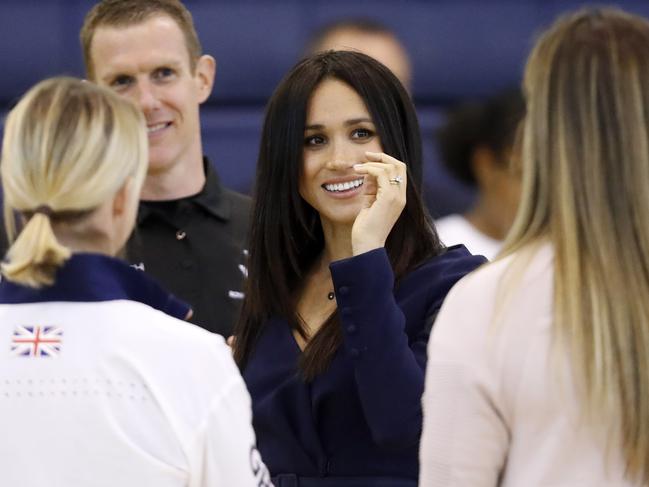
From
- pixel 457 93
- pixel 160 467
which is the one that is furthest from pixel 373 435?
pixel 457 93

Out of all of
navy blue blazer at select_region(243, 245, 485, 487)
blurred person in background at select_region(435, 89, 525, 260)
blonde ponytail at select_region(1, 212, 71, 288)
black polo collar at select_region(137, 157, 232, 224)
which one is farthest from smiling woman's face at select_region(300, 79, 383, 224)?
blurred person in background at select_region(435, 89, 525, 260)

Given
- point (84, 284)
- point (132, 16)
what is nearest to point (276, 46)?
point (132, 16)

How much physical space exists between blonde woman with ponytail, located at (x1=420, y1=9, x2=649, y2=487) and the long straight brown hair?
697 mm

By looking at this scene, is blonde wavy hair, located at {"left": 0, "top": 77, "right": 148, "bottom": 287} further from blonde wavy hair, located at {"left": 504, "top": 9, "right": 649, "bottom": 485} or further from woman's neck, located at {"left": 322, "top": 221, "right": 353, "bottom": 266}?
woman's neck, located at {"left": 322, "top": 221, "right": 353, "bottom": 266}

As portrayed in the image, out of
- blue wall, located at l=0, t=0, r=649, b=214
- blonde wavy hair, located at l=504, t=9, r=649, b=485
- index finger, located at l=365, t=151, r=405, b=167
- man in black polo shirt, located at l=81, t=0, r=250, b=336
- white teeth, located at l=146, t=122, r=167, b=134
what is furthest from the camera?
blue wall, located at l=0, t=0, r=649, b=214

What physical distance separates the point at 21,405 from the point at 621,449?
75cm

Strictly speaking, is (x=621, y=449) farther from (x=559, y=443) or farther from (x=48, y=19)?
(x=48, y=19)

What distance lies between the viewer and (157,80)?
3090 mm

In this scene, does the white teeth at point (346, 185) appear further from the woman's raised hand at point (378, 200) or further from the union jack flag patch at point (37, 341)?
the union jack flag patch at point (37, 341)

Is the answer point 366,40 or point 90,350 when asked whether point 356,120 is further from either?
point 366,40

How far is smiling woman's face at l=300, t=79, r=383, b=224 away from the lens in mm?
2398

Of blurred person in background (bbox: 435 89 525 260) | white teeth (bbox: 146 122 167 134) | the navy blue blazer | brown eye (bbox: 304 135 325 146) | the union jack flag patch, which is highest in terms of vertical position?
brown eye (bbox: 304 135 325 146)

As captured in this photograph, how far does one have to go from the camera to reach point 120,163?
5.74 feet

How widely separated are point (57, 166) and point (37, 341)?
0.23 m
